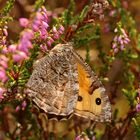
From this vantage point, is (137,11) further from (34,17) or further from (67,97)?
(34,17)

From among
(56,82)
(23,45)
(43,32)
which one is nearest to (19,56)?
(23,45)

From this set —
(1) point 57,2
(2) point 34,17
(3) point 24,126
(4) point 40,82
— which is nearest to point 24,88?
(4) point 40,82

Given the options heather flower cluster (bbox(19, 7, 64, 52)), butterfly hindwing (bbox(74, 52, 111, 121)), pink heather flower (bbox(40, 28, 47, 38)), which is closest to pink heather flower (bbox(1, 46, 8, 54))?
heather flower cluster (bbox(19, 7, 64, 52))

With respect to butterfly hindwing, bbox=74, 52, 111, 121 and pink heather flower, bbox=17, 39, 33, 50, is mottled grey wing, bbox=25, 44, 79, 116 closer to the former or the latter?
butterfly hindwing, bbox=74, 52, 111, 121

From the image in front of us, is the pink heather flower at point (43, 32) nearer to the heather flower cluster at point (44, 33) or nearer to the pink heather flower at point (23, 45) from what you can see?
the heather flower cluster at point (44, 33)

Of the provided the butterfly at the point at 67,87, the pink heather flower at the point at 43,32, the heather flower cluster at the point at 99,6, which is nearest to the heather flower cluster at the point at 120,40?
the heather flower cluster at the point at 99,6

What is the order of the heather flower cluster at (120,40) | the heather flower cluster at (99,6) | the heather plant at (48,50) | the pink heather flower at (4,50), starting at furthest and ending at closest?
the heather flower cluster at (120,40) < the heather flower cluster at (99,6) < the pink heather flower at (4,50) < the heather plant at (48,50)
